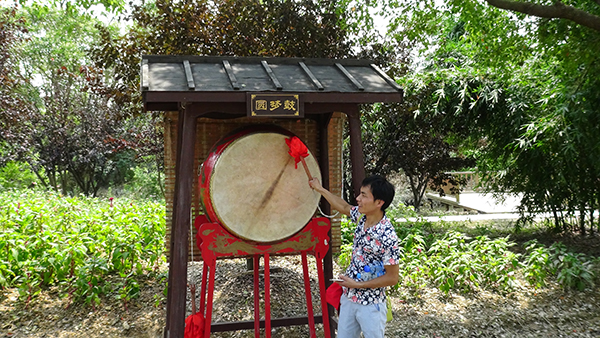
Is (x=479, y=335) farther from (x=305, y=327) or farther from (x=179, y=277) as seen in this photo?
(x=179, y=277)

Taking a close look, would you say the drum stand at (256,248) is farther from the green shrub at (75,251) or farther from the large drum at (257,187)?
the green shrub at (75,251)

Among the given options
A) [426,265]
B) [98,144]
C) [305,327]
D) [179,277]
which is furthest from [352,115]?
[98,144]

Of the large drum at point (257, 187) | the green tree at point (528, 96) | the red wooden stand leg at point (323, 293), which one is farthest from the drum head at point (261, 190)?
the green tree at point (528, 96)

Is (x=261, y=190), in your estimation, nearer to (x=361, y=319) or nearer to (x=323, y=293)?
(x=323, y=293)

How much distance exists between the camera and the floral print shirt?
216 cm

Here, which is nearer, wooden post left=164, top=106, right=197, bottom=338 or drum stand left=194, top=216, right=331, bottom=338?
wooden post left=164, top=106, right=197, bottom=338

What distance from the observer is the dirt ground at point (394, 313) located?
11.6 ft

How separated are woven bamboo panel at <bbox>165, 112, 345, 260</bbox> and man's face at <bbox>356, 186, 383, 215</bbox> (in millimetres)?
1124

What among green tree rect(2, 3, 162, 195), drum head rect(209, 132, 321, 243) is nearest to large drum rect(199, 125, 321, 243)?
drum head rect(209, 132, 321, 243)

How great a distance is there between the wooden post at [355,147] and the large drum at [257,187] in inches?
9.5

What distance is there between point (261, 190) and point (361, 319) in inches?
38.3

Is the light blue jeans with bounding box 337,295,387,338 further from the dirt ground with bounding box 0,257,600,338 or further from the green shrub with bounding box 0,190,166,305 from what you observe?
the green shrub with bounding box 0,190,166,305

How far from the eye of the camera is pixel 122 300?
3830 millimetres

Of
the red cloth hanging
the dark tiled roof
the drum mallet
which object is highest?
the dark tiled roof
